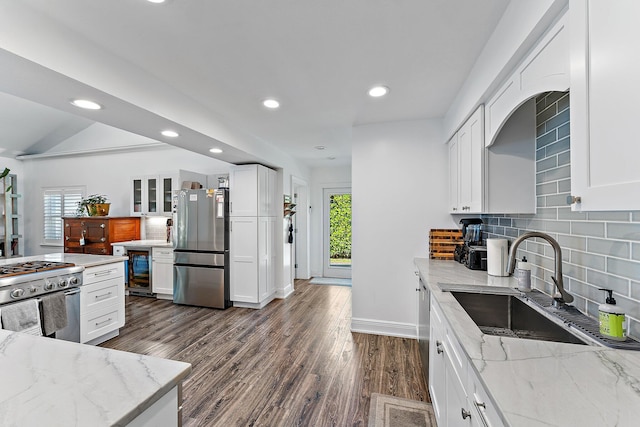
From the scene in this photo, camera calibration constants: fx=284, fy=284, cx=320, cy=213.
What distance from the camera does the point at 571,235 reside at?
4.72ft

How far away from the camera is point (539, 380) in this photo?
810 millimetres

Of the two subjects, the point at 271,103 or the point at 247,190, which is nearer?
the point at 271,103

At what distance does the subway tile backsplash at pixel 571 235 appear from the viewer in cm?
108

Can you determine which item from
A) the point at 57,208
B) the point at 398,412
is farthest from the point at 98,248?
the point at 398,412

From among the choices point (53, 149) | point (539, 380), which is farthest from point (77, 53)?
point (53, 149)

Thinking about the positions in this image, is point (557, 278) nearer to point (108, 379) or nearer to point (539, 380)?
point (539, 380)

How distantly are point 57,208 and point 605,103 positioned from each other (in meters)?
8.48

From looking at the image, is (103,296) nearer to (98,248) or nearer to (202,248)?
(202,248)

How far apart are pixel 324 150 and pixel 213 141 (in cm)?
198

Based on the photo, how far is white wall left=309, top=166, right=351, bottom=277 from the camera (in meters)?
5.99

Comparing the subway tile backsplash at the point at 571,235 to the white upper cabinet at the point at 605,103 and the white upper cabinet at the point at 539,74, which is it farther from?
the white upper cabinet at the point at 605,103

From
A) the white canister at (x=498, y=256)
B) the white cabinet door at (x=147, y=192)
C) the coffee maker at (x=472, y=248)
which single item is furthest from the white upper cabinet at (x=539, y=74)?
the white cabinet door at (x=147, y=192)

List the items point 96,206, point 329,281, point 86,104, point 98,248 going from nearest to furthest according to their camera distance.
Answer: point 86,104, point 98,248, point 96,206, point 329,281

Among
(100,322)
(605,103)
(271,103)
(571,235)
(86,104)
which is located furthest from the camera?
(100,322)
